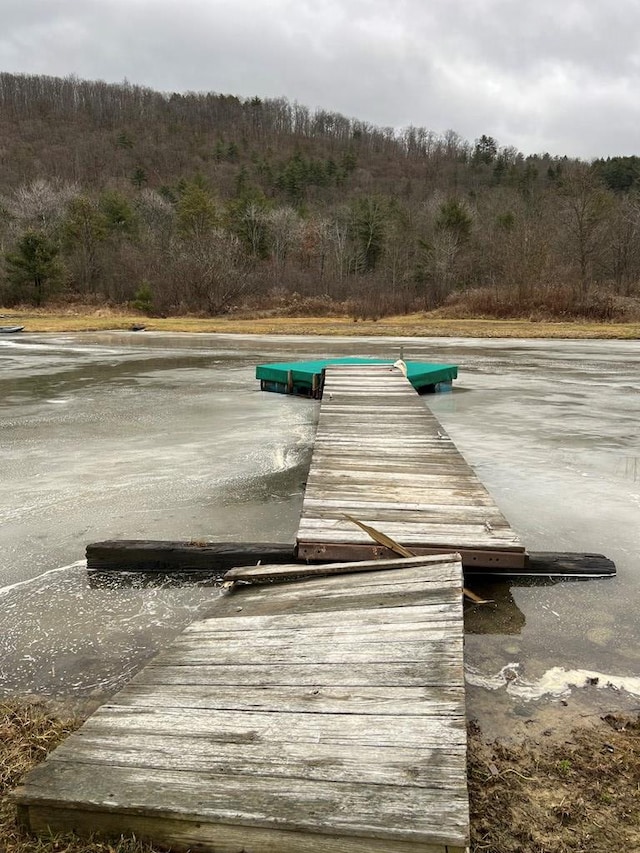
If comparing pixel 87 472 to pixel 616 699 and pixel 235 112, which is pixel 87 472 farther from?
pixel 235 112

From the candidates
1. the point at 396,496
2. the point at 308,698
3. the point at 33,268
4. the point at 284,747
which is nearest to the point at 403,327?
the point at 396,496

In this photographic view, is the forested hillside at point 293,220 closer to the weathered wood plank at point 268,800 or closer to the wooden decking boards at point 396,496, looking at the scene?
the wooden decking boards at point 396,496

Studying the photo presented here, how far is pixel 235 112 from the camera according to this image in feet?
378

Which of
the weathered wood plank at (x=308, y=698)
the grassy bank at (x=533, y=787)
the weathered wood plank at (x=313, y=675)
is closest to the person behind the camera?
the grassy bank at (x=533, y=787)

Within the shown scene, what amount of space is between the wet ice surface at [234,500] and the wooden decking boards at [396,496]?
0.34 meters

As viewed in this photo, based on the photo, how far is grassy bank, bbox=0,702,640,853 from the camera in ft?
6.09

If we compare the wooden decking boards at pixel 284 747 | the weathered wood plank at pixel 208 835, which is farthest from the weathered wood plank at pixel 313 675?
the weathered wood plank at pixel 208 835

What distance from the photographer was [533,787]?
2.10 metres

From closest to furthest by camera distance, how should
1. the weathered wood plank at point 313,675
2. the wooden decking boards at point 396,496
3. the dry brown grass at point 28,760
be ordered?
the dry brown grass at point 28,760
the weathered wood plank at point 313,675
the wooden decking boards at point 396,496

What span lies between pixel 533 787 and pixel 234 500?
360cm

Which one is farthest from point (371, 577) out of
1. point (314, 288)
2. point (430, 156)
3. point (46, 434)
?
point (430, 156)

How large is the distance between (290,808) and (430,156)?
110856 millimetres

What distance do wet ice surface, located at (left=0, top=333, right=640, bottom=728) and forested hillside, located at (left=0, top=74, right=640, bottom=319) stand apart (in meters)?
26.8

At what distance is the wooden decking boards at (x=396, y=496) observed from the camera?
3.64 m
